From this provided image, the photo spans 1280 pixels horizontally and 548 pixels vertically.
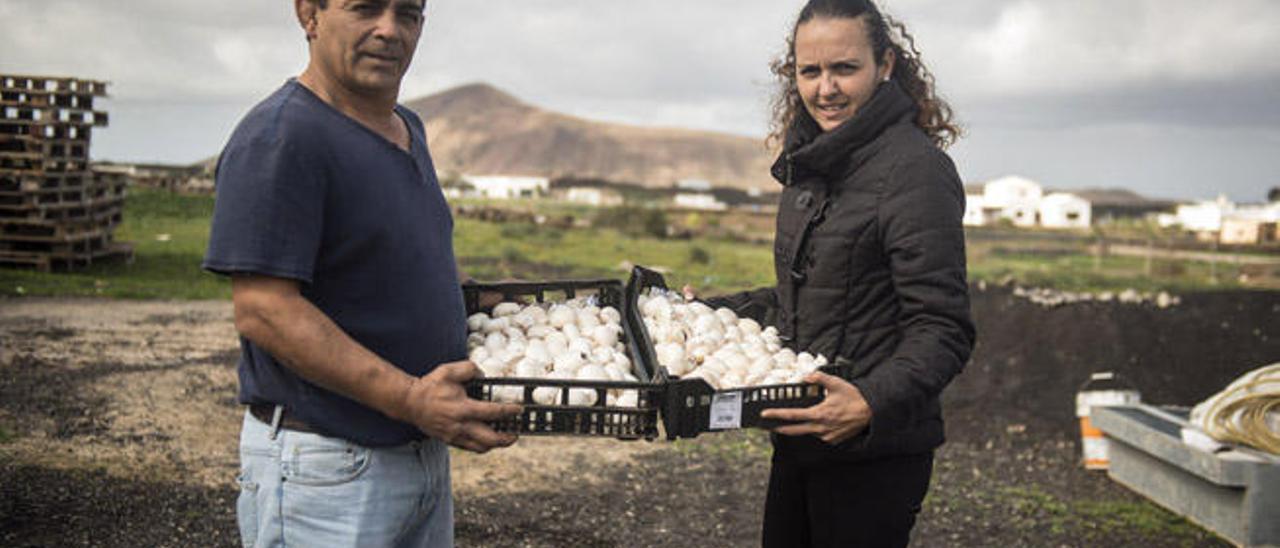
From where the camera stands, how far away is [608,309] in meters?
3.51

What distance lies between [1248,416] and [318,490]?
244 inches

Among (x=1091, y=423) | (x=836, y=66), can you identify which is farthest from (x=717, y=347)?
(x=1091, y=423)

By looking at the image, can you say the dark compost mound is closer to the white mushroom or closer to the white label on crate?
the white mushroom

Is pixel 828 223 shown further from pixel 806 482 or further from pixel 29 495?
pixel 29 495

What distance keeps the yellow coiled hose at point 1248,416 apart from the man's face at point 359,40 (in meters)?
5.91

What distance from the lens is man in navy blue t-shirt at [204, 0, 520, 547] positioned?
2.28 meters

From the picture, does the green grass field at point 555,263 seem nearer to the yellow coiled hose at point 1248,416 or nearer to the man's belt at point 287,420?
the yellow coiled hose at point 1248,416

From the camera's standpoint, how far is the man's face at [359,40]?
2.48 metres

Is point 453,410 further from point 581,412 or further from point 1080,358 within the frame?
point 1080,358

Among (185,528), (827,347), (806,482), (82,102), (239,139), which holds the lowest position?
(185,528)

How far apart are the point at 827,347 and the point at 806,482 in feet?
1.51

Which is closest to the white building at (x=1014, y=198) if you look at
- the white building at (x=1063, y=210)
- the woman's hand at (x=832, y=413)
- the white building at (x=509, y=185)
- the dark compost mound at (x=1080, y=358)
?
the white building at (x=1063, y=210)

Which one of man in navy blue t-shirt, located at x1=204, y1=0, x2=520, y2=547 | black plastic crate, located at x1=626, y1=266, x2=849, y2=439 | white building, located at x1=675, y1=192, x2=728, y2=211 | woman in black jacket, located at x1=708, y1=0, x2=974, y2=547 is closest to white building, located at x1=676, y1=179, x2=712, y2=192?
white building, located at x1=675, y1=192, x2=728, y2=211

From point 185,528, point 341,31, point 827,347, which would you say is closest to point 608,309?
point 827,347
